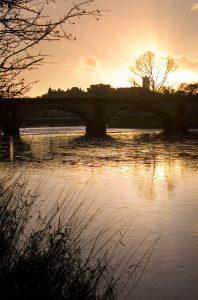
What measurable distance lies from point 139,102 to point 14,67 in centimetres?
6491

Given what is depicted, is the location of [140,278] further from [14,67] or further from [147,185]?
[147,185]

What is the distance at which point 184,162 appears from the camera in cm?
2414

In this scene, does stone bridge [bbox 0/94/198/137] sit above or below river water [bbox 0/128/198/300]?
above

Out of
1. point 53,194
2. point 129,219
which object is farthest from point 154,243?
point 53,194

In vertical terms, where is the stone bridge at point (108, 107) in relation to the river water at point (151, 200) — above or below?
above

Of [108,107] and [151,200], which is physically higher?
[108,107]

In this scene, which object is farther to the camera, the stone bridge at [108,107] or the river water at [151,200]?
the stone bridge at [108,107]

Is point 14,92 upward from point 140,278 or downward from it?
upward

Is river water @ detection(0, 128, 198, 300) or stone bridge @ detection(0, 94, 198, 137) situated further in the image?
stone bridge @ detection(0, 94, 198, 137)

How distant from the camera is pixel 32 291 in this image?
510 cm

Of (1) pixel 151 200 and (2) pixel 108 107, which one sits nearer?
(1) pixel 151 200

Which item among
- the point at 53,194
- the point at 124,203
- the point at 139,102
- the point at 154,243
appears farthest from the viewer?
the point at 139,102

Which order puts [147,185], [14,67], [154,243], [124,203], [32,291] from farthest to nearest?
1. [147,185]
2. [124,203]
3. [154,243]
4. [14,67]
5. [32,291]

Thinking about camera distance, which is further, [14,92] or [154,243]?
[154,243]
